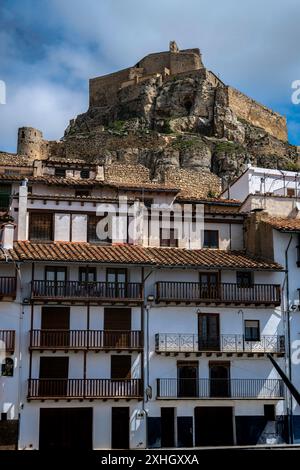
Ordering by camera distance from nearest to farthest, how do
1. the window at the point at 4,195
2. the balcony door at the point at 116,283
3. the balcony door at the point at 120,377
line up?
the balcony door at the point at 120,377, the balcony door at the point at 116,283, the window at the point at 4,195

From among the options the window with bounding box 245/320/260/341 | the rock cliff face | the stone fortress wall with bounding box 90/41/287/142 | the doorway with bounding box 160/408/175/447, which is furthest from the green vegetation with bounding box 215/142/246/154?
the doorway with bounding box 160/408/175/447

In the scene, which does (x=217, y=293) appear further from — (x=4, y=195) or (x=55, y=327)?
(x=4, y=195)

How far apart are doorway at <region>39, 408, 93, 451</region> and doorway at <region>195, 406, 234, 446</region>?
5016 mm

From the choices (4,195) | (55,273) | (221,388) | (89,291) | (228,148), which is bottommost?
(221,388)

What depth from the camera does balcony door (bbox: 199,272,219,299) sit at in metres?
33.5

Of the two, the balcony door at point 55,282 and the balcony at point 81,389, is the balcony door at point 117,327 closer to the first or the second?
the balcony at point 81,389

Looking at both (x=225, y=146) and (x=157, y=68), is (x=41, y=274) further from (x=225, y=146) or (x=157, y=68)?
(x=157, y=68)

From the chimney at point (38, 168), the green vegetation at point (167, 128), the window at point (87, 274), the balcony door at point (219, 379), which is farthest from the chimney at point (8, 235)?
the green vegetation at point (167, 128)

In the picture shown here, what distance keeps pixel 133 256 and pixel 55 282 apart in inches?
158

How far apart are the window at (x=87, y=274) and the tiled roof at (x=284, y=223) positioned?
376 inches

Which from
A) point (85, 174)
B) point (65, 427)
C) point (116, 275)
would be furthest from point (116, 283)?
point (85, 174)

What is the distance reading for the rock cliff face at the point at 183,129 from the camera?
78.6 m

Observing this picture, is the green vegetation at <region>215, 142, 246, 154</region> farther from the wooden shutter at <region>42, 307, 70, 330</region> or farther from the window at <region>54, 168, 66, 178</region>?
the wooden shutter at <region>42, 307, 70, 330</region>

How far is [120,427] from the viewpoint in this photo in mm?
30578
